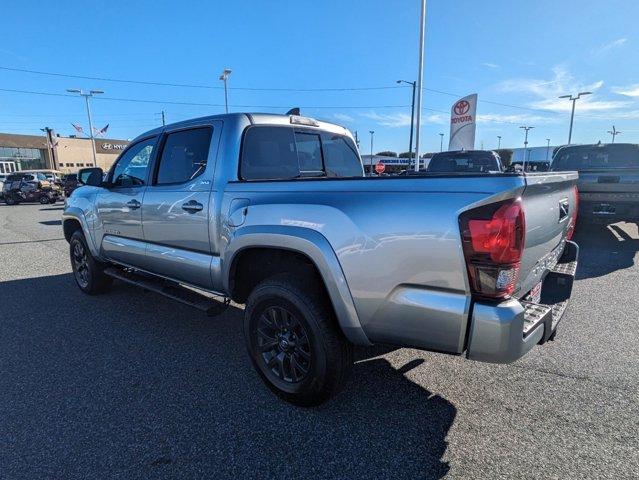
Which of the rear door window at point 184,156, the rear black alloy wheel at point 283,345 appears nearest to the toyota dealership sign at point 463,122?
the rear door window at point 184,156

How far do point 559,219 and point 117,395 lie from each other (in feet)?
11.0

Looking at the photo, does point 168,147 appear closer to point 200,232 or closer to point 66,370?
point 200,232

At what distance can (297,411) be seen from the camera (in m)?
2.72

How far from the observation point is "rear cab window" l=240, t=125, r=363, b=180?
3268 mm

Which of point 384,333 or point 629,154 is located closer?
point 384,333

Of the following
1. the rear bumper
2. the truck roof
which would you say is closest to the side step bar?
the truck roof

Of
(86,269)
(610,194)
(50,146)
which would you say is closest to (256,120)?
(86,269)

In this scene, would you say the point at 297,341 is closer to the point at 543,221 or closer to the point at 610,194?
the point at 543,221

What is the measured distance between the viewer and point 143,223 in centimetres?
396

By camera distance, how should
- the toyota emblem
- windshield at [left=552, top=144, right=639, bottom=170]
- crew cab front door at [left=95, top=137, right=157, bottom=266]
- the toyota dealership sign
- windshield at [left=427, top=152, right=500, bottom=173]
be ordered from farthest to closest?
1. the toyota emblem
2. the toyota dealership sign
3. windshield at [left=427, top=152, right=500, bottom=173]
4. windshield at [left=552, top=144, right=639, bottom=170]
5. crew cab front door at [left=95, top=137, right=157, bottom=266]

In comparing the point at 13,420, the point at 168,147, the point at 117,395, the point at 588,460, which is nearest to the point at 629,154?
the point at 588,460

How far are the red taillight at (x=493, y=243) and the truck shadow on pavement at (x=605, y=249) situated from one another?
4657 millimetres

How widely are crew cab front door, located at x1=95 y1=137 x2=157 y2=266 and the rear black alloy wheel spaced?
73.9 inches

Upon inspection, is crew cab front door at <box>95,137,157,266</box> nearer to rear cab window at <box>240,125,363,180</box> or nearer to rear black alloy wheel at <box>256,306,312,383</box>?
rear cab window at <box>240,125,363,180</box>
